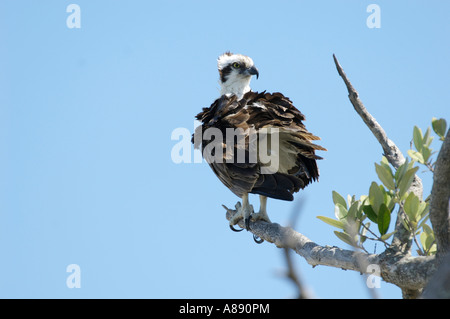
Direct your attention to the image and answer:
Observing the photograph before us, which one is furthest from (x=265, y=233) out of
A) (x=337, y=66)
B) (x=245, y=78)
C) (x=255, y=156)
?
(x=245, y=78)

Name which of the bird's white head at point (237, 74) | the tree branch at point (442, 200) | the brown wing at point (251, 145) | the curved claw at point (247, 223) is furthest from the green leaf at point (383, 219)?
the bird's white head at point (237, 74)

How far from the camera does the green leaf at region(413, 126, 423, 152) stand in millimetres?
3178

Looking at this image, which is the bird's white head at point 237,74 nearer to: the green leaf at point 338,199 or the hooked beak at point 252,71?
the hooked beak at point 252,71

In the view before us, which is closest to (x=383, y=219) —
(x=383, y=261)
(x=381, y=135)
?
(x=383, y=261)

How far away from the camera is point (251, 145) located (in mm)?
4762

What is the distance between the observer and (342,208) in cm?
333

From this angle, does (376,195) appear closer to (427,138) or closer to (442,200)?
(427,138)

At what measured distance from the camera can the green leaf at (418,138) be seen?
3178 millimetres

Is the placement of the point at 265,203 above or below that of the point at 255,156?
below

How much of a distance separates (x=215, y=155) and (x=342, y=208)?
1.87m

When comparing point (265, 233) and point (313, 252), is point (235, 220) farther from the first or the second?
point (313, 252)

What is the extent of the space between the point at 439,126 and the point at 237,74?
3507 millimetres

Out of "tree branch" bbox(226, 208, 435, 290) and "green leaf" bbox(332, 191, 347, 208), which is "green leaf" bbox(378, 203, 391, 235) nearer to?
"tree branch" bbox(226, 208, 435, 290)
